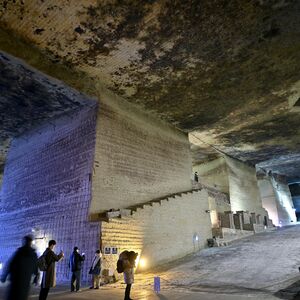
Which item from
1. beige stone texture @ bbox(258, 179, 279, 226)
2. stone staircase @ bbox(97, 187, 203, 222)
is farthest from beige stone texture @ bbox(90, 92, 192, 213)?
beige stone texture @ bbox(258, 179, 279, 226)

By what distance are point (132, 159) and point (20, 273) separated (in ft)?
29.7

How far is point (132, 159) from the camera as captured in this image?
1296 centimetres

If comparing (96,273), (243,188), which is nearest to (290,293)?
(96,273)

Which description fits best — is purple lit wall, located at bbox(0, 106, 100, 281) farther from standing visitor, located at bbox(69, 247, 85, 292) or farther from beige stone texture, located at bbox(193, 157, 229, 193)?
beige stone texture, located at bbox(193, 157, 229, 193)

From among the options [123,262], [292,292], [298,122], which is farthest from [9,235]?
[298,122]

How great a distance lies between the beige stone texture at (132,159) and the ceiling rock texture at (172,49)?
2.92ft

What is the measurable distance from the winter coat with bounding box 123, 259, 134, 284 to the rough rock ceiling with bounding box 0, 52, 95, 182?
24.3ft

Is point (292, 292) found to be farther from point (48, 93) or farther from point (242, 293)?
point (48, 93)

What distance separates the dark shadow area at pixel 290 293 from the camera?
592cm

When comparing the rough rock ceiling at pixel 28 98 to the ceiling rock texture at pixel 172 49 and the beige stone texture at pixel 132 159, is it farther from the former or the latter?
the beige stone texture at pixel 132 159

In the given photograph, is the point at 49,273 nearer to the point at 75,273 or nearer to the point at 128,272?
the point at 128,272

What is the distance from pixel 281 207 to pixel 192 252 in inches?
719

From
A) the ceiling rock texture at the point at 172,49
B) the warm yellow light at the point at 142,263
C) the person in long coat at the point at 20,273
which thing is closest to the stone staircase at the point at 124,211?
the warm yellow light at the point at 142,263

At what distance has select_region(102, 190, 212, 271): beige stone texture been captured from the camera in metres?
10.3
